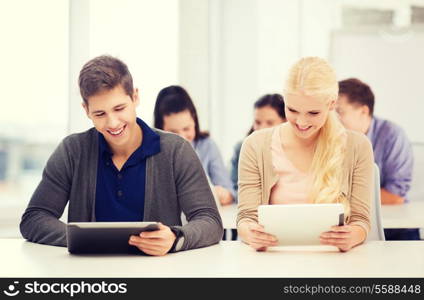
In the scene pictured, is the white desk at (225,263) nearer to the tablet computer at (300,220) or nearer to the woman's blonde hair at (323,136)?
the tablet computer at (300,220)

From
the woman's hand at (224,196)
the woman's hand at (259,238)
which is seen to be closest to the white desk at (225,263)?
the woman's hand at (259,238)

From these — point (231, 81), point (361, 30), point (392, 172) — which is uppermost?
point (361, 30)

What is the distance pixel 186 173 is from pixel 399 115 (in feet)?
13.7

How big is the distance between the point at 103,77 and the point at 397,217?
1.67 meters

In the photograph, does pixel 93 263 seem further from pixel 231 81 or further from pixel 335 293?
pixel 231 81

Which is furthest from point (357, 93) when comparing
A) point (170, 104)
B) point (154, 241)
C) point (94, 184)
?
point (154, 241)

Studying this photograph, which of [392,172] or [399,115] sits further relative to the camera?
[399,115]

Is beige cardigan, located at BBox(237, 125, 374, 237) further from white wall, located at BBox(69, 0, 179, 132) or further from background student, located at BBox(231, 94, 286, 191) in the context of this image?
white wall, located at BBox(69, 0, 179, 132)

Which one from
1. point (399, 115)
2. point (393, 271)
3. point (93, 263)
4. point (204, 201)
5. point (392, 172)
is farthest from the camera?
point (399, 115)

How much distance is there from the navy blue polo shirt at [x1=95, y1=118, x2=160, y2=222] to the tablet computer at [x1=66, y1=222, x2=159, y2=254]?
1.24 ft

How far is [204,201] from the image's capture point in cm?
246

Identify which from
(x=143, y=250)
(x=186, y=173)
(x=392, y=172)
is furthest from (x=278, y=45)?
(x=143, y=250)

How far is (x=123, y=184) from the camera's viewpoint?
2.55m

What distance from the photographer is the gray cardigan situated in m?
2.47
